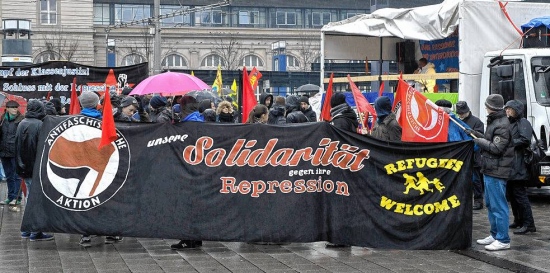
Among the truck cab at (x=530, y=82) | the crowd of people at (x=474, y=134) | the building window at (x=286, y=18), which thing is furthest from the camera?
the building window at (x=286, y=18)

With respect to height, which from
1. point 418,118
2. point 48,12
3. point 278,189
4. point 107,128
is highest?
point 48,12

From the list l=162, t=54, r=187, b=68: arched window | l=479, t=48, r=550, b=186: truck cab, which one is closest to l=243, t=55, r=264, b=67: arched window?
l=162, t=54, r=187, b=68: arched window

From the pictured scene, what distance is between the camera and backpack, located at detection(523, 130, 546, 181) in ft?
36.1

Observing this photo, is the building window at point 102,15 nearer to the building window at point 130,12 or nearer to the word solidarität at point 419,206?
the building window at point 130,12

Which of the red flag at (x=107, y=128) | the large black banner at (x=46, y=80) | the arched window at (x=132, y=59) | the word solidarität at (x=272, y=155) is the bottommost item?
the word solidarität at (x=272, y=155)

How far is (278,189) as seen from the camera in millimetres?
10117

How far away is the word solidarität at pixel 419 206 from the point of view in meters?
10.1

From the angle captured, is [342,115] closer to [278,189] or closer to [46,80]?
[278,189]

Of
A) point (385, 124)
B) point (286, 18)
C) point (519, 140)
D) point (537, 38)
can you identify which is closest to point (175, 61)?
point (286, 18)

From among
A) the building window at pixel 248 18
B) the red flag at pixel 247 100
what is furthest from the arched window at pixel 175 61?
the red flag at pixel 247 100

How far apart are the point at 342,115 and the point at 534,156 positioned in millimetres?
3301

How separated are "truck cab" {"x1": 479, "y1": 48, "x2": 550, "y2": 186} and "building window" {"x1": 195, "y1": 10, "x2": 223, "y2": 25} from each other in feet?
175

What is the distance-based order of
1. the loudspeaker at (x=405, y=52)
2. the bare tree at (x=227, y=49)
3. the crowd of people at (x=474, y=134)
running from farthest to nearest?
the bare tree at (x=227, y=49)
the loudspeaker at (x=405, y=52)
the crowd of people at (x=474, y=134)

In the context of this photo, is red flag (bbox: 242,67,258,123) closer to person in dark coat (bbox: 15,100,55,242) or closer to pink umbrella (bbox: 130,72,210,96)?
pink umbrella (bbox: 130,72,210,96)
